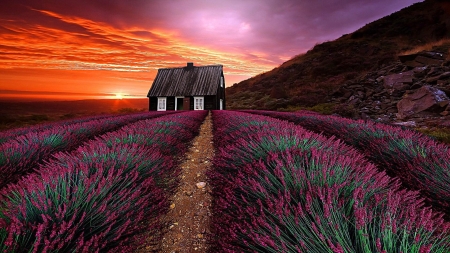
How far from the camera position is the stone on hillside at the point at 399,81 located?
12781mm

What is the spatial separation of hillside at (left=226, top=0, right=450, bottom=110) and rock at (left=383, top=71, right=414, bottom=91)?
4.89 meters

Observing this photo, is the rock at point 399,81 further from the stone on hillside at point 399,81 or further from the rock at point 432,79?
the rock at point 432,79

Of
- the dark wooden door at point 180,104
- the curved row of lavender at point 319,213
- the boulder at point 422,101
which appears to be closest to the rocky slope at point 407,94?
the boulder at point 422,101

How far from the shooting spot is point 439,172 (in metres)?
2.38

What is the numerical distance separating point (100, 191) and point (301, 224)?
1.58m

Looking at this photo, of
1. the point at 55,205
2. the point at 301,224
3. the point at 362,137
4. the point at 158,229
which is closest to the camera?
the point at 301,224

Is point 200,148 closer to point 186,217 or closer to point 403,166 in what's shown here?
point 186,217

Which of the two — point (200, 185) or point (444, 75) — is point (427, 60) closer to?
point (444, 75)

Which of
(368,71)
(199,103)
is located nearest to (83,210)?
(199,103)

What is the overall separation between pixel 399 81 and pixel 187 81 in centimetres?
1893

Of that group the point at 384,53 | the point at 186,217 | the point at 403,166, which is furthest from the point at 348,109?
the point at 384,53

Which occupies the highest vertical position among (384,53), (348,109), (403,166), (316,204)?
(384,53)

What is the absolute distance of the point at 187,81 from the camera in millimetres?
22297

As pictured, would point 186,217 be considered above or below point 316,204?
below
